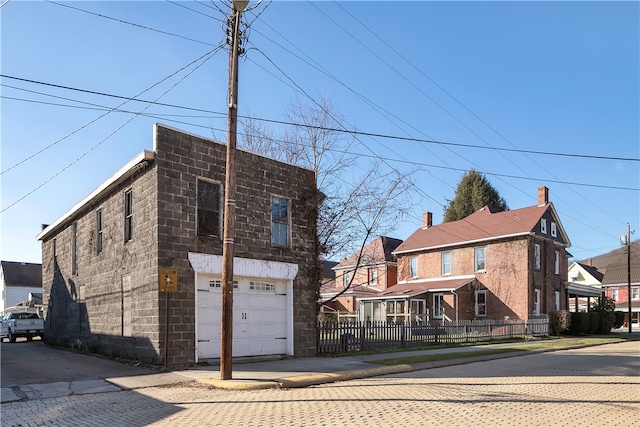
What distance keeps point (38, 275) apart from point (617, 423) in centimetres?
7063

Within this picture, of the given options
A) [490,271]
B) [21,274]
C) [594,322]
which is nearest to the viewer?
[490,271]

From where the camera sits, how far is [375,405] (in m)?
9.30

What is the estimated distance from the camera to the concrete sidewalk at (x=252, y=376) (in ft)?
36.0

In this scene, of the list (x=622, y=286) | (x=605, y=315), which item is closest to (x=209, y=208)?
(x=605, y=315)

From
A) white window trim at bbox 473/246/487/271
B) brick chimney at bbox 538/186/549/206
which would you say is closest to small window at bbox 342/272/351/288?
white window trim at bbox 473/246/487/271

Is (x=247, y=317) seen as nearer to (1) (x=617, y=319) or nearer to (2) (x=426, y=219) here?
(2) (x=426, y=219)

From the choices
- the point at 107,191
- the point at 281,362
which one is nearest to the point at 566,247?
the point at 281,362

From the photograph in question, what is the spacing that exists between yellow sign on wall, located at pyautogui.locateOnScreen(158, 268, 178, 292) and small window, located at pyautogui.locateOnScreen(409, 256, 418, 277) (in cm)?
3218

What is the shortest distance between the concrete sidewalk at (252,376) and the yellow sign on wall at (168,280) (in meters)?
2.07

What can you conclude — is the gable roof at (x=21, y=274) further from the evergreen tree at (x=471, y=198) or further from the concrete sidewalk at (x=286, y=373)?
the concrete sidewalk at (x=286, y=373)

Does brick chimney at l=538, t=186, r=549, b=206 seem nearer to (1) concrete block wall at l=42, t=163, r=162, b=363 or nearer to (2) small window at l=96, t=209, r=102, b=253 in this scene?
(2) small window at l=96, t=209, r=102, b=253

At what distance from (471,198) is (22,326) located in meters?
55.7

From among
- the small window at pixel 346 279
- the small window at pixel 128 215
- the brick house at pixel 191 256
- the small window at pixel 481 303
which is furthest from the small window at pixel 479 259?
the small window at pixel 128 215

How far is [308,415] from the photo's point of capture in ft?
27.6
